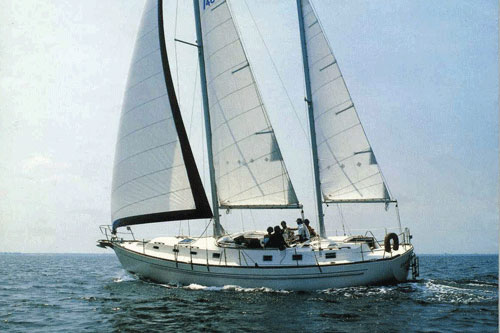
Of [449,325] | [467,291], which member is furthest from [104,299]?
[467,291]

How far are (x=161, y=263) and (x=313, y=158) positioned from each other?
8.01 m

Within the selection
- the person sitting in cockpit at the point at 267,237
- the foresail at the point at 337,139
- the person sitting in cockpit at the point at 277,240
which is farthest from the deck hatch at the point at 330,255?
the foresail at the point at 337,139

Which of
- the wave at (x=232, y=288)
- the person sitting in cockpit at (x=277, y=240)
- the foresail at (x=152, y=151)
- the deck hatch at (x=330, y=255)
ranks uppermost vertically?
the foresail at (x=152, y=151)

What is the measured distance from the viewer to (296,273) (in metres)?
14.4

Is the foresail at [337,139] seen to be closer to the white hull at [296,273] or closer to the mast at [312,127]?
the mast at [312,127]

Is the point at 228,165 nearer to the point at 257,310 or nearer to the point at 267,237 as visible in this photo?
the point at 267,237

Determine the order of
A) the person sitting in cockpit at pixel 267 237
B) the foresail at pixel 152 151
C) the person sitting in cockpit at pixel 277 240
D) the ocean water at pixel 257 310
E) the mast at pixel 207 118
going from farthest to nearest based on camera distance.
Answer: the mast at pixel 207 118 → the foresail at pixel 152 151 → the person sitting in cockpit at pixel 267 237 → the person sitting in cockpit at pixel 277 240 → the ocean water at pixel 257 310

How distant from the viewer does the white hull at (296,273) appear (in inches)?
561

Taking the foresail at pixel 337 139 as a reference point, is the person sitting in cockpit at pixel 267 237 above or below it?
below

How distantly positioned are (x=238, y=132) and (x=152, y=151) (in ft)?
12.0

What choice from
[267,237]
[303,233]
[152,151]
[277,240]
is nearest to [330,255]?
[303,233]

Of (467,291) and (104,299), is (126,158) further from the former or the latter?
(467,291)

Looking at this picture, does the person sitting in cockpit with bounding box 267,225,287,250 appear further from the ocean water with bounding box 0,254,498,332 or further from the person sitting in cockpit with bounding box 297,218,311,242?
the ocean water with bounding box 0,254,498,332

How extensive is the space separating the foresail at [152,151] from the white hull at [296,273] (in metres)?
2.19
